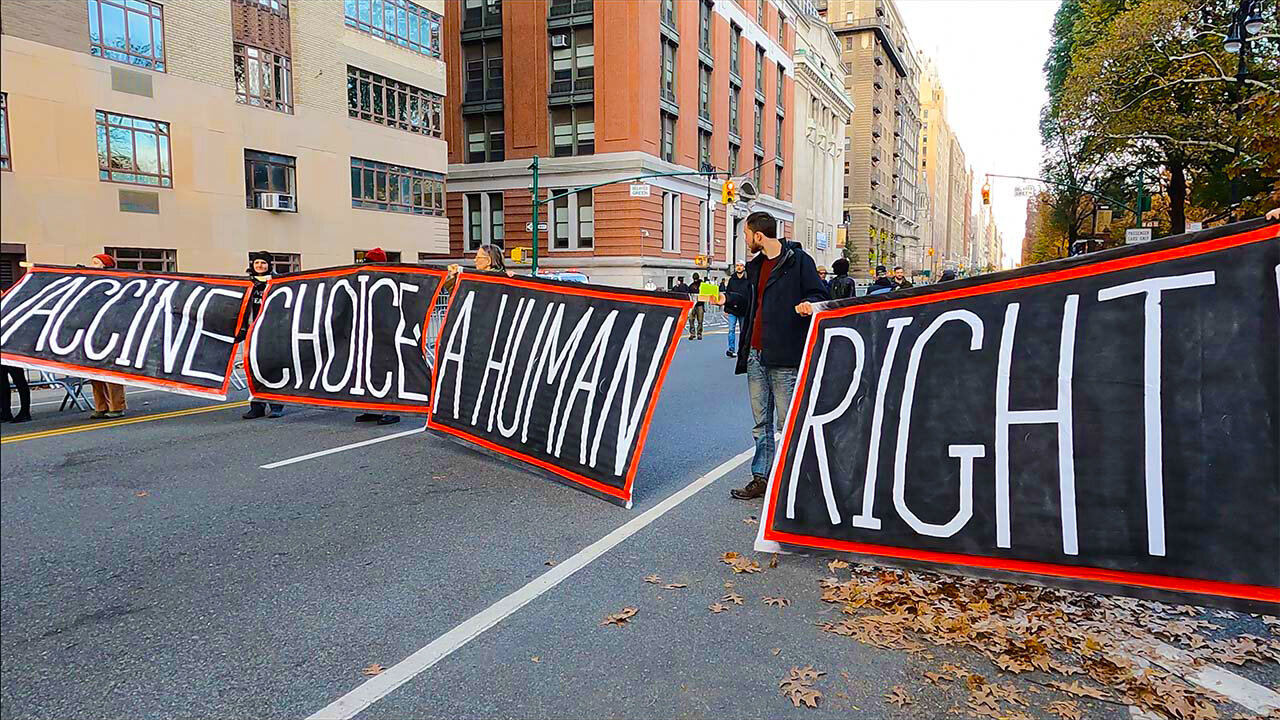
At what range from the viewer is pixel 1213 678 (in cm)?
347

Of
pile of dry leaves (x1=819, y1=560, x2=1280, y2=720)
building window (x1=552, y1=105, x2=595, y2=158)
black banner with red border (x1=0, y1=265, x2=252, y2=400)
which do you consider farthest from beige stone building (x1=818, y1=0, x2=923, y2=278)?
pile of dry leaves (x1=819, y1=560, x2=1280, y2=720)

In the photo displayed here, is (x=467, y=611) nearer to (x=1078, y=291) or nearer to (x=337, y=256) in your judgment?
(x=1078, y=291)

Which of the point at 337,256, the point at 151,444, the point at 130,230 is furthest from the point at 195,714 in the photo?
the point at 337,256

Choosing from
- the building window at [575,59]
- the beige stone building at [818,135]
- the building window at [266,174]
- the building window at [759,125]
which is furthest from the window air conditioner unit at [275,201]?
the beige stone building at [818,135]

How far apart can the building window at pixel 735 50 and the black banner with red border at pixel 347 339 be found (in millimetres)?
48119

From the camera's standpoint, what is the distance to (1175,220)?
35.8 m

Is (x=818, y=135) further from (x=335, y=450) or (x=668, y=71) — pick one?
(x=335, y=450)

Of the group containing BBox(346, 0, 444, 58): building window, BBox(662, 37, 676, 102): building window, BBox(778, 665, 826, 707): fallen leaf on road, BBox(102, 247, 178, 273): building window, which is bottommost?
BBox(778, 665, 826, 707): fallen leaf on road

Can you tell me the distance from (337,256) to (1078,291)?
2876cm

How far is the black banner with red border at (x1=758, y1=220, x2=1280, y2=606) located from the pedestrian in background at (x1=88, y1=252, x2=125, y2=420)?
7480 millimetres

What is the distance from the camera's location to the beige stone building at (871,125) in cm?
9644

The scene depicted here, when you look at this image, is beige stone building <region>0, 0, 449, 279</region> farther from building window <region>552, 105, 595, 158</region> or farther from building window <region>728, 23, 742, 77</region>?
building window <region>728, 23, 742, 77</region>

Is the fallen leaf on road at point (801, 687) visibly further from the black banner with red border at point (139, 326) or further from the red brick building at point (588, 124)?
the red brick building at point (588, 124)

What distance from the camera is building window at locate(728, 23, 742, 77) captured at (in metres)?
52.8
